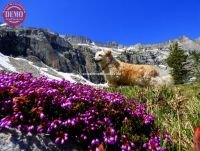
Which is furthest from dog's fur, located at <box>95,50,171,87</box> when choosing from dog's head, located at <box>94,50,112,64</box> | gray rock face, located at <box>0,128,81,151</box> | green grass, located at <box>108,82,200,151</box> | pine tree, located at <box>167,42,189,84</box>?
pine tree, located at <box>167,42,189,84</box>

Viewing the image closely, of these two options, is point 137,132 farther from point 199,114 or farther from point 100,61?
point 100,61

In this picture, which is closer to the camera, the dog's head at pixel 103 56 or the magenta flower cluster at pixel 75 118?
the magenta flower cluster at pixel 75 118

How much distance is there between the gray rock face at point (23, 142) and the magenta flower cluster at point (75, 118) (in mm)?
103

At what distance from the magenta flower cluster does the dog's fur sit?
14.3 metres

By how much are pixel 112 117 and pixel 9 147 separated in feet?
6.53

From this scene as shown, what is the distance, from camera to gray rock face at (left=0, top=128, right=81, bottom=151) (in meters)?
5.52

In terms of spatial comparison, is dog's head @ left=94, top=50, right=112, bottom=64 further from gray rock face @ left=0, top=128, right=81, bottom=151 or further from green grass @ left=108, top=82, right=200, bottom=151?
gray rock face @ left=0, top=128, right=81, bottom=151

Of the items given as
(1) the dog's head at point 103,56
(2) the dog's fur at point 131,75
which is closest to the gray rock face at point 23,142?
(2) the dog's fur at point 131,75

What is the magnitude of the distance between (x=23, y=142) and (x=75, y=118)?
3.10 feet

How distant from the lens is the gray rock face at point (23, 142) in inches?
217

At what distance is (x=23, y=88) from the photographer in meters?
6.66

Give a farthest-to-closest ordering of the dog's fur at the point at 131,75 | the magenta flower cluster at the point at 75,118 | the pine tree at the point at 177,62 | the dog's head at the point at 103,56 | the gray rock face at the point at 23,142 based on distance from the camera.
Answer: the pine tree at the point at 177,62 → the dog's head at the point at 103,56 → the dog's fur at the point at 131,75 → the magenta flower cluster at the point at 75,118 → the gray rock face at the point at 23,142

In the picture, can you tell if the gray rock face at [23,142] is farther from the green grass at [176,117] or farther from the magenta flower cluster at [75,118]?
the green grass at [176,117]

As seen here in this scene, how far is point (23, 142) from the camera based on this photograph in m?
5.61
